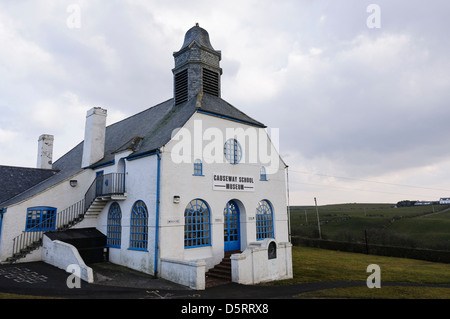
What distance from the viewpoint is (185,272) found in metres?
11.2

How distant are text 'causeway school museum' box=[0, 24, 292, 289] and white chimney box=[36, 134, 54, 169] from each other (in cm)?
359

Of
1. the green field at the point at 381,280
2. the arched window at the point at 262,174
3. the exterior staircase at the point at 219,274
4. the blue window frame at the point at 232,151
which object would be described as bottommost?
the green field at the point at 381,280

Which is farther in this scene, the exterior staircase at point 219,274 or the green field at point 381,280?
the exterior staircase at point 219,274

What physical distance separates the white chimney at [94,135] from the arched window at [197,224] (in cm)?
822

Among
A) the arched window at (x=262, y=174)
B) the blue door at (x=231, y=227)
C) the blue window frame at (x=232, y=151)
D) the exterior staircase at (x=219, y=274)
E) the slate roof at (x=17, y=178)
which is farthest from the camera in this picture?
the slate roof at (x=17, y=178)

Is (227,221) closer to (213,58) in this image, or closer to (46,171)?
(213,58)

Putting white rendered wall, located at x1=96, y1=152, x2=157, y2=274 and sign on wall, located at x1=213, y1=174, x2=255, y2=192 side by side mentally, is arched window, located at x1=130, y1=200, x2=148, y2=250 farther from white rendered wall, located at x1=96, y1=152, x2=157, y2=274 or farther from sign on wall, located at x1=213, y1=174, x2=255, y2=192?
sign on wall, located at x1=213, y1=174, x2=255, y2=192

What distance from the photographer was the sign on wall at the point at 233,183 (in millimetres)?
15046

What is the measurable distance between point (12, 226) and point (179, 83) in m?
12.6

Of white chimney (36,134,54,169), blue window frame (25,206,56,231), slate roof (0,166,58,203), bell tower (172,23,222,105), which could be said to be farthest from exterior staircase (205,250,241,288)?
white chimney (36,134,54,169)

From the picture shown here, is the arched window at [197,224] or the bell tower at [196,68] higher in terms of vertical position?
the bell tower at [196,68]

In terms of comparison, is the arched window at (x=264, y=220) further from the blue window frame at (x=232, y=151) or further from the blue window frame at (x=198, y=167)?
the blue window frame at (x=198, y=167)

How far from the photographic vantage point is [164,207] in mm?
12828

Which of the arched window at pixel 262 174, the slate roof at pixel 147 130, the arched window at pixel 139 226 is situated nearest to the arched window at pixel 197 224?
the arched window at pixel 139 226
